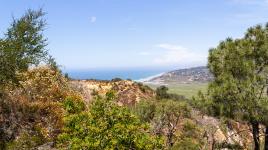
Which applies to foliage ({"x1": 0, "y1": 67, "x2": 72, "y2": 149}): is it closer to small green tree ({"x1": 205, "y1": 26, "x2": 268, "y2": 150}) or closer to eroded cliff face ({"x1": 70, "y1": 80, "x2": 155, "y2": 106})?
small green tree ({"x1": 205, "y1": 26, "x2": 268, "y2": 150})

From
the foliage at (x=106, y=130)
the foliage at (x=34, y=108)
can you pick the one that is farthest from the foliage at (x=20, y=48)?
the foliage at (x=106, y=130)

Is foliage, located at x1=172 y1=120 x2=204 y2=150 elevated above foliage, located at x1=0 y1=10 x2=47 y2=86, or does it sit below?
below

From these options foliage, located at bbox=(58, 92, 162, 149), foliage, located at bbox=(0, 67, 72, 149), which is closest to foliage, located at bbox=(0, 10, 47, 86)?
foliage, located at bbox=(0, 67, 72, 149)

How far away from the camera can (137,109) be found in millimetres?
59219

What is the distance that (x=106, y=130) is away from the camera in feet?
61.7

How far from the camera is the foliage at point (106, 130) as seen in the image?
60.6 feet

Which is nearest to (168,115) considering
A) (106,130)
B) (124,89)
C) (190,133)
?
(190,133)

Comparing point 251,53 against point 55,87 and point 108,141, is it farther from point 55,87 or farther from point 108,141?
point 108,141

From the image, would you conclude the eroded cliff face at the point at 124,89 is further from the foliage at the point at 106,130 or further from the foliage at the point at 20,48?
the foliage at the point at 106,130

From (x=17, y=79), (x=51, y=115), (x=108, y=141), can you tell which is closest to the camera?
(x=108, y=141)

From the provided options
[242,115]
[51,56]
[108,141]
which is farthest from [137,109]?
[108,141]

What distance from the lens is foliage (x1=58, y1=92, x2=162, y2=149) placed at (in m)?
18.5

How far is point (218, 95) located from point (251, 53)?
4419 millimetres

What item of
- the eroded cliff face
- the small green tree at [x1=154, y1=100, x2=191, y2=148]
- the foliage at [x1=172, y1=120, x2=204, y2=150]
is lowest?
the foliage at [x1=172, y1=120, x2=204, y2=150]
